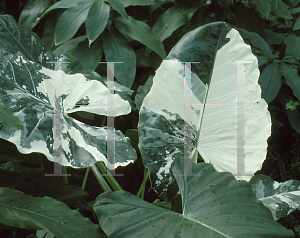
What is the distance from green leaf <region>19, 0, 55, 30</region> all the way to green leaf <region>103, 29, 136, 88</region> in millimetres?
333

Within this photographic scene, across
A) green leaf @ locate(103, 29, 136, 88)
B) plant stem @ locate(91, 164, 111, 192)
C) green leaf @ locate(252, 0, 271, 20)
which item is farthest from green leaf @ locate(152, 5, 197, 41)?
plant stem @ locate(91, 164, 111, 192)

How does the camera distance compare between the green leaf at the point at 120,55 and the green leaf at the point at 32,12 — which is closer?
the green leaf at the point at 120,55

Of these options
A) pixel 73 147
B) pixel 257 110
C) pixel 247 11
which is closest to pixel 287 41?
pixel 247 11

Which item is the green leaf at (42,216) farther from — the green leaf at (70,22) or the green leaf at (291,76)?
the green leaf at (291,76)

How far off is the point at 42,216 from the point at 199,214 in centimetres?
28

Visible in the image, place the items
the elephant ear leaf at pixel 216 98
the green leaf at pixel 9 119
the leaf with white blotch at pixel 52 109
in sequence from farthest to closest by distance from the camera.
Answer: the elephant ear leaf at pixel 216 98 → the leaf with white blotch at pixel 52 109 → the green leaf at pixel 9 119

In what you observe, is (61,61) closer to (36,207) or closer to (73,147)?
(73,147)

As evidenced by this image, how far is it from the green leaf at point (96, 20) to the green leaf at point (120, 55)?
11 cm

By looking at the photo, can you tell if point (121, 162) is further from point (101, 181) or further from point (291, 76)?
point (291, 76)

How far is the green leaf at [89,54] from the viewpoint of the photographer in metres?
1.03

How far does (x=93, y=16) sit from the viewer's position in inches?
36.4

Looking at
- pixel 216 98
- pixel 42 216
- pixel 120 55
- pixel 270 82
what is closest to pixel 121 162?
pixel 42 216

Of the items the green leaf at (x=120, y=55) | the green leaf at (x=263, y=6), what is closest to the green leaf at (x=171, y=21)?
the green leaf at (x=120, y=55)

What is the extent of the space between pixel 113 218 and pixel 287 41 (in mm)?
1259
